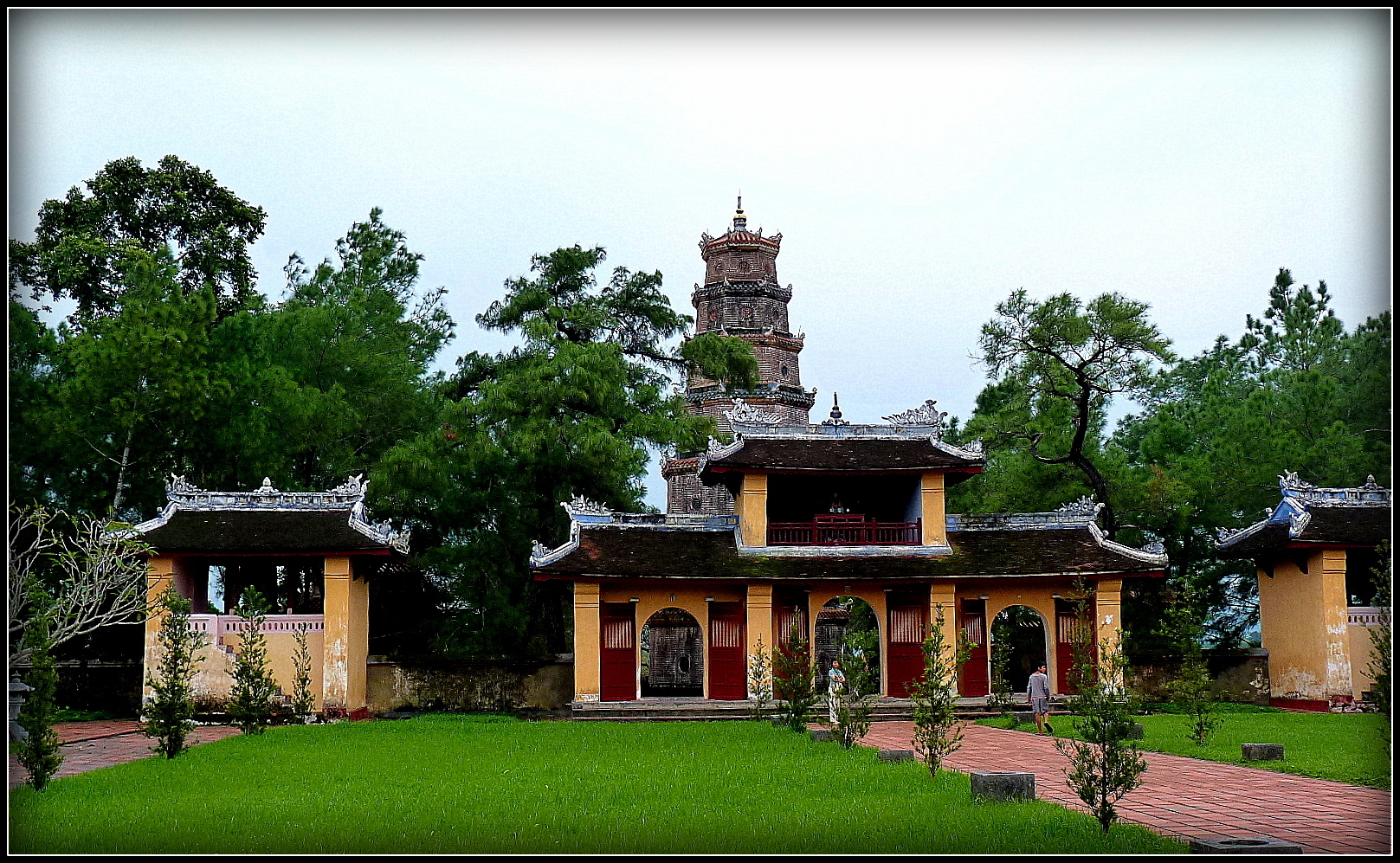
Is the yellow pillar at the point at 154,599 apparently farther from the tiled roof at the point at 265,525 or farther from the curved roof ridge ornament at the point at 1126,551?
the curved roof ridge ornament at the point at 1126,551

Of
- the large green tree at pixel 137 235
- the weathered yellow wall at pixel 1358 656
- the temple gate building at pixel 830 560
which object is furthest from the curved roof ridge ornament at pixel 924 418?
the large green tree at pixel 137 235

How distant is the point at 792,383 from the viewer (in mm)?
43812

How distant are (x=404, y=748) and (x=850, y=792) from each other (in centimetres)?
778

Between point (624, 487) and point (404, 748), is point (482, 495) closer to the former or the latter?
point (624, 487)

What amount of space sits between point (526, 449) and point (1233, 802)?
60.7 feet

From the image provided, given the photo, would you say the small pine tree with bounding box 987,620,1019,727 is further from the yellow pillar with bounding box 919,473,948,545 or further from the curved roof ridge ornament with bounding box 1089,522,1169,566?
the curved roof ridge ornament with bounding box 1089,522,1169,566

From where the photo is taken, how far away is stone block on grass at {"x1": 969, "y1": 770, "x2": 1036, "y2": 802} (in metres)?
10.8

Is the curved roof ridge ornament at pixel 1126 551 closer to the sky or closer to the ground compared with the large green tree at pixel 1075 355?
closer to the ground

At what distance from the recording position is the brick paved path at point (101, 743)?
15117 mm

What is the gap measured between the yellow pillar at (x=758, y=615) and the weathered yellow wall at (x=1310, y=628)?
11.2 m

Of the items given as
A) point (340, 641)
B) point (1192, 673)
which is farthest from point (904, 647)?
point (340, 641)

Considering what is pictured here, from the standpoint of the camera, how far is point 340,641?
23594 mm

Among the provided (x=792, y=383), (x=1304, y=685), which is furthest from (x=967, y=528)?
(x=792, y=383)

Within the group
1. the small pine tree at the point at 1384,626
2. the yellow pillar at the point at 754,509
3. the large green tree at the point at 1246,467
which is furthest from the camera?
the large green tree at the point at 1246,467
